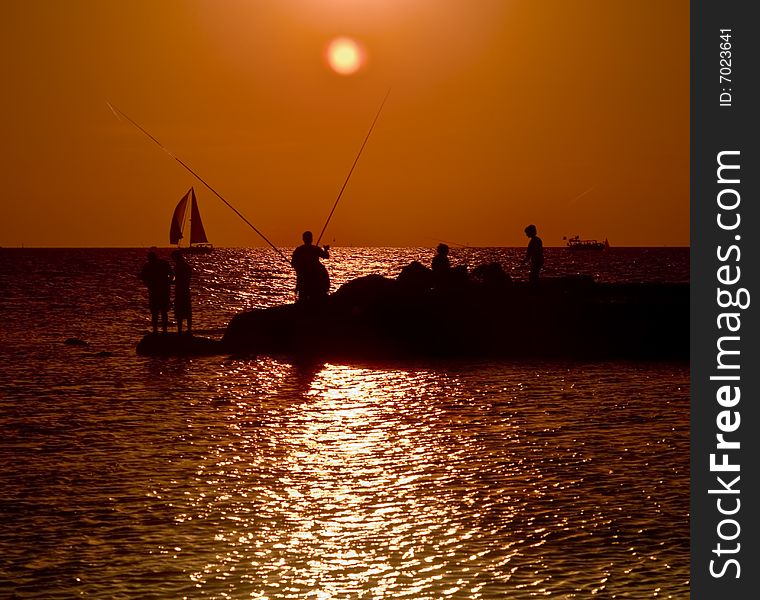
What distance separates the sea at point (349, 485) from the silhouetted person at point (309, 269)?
3.27 m

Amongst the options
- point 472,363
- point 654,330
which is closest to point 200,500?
point 472,363

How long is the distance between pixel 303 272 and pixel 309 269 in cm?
18

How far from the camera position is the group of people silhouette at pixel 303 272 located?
925 inches

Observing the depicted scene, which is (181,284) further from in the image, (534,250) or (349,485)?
(349,485)

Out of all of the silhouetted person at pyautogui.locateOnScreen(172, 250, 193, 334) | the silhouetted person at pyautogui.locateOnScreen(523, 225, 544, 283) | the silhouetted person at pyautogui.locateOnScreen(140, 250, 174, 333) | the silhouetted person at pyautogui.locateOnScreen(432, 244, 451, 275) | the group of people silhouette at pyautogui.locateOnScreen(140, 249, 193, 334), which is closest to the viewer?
the silhouetted person at pyautogui.locateOnScreen(523, 225, 544, 283)

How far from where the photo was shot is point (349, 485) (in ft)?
36.0

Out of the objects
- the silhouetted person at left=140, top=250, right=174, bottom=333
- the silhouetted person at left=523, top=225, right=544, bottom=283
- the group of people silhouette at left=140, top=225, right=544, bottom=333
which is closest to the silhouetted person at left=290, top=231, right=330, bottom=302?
the group of people silhouette at left=140, top=225, right=544, bottom=333

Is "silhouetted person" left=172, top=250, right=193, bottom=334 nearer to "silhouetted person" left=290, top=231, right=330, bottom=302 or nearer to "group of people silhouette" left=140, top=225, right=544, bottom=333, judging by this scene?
"group of people silhouette" left=140, top=225, right=544, bottom=333

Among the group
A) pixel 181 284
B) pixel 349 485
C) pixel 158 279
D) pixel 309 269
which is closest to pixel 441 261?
pixel 309 269

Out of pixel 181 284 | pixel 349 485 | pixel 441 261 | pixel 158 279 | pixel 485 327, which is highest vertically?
pixel 441 261

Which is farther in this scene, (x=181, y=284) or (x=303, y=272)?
(x=181, y=284)

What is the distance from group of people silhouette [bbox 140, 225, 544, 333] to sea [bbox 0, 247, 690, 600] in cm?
331

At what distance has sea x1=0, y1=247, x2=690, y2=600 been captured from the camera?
809 centimetres

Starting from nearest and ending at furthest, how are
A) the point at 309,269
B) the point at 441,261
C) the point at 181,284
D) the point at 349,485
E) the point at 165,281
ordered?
the point at 349,485 < the point at 309,269 < the point at 181,284 < the point at 165,281 < the point at 441,261
